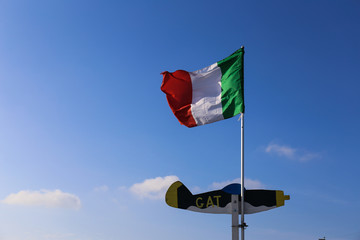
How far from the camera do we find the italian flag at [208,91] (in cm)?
1493

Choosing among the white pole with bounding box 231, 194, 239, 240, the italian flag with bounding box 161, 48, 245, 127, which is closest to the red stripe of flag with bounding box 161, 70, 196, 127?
the italian flag with bounding box 161, 48, 245, 127

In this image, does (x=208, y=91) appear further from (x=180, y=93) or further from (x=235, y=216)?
(x=235, y=216)

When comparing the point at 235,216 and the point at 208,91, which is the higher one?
the point at 208,91

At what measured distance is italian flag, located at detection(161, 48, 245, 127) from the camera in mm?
14926

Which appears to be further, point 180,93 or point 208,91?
point 180,93

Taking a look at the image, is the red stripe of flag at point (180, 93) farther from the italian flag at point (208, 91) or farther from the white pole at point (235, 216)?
the white pole at point (235, 216)

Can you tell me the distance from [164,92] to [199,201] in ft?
16.5

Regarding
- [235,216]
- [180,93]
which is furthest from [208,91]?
[235,216]

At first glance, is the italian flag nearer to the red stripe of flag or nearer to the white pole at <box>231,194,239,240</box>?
the red stripe of flag

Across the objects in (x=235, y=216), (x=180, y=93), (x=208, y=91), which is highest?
(x=180, y=93)

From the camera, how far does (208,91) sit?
1566 centimetres

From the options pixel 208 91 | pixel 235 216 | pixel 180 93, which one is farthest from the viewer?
pixel 180 93

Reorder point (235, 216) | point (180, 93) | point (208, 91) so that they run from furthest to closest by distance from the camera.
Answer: point (180, 93), point (208, 91), point (235, 216)

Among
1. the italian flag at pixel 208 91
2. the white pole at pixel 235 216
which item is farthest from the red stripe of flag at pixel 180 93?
the white pole at pixel 235 216
